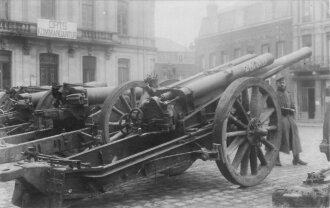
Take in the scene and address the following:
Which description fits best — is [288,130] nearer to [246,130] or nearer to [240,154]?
[246,130]

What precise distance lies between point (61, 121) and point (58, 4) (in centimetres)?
1983

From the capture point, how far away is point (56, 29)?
82.7ft

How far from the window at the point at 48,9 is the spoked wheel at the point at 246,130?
2041cm

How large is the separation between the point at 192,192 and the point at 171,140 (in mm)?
784

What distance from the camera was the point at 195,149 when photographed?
20.7ft

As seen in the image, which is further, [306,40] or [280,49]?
[280,49]

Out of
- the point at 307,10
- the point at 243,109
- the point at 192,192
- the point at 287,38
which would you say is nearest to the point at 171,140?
the point at 192,192

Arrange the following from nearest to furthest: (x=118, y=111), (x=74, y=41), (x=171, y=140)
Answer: (x=171, y=140) → (x=118, y=111) → (x=74, y=41)

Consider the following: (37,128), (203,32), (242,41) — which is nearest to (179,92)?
(37,128)

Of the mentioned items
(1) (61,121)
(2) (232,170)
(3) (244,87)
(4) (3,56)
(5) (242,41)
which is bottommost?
(2) (232,170)

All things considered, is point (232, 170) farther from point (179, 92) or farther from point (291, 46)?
point (291, 46)

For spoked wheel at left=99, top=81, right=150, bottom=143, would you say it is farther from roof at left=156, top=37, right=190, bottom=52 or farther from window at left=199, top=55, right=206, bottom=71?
roof at left=156, top=37, right=190, bottom=52

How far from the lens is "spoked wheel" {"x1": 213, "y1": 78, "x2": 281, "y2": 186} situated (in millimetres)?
6121

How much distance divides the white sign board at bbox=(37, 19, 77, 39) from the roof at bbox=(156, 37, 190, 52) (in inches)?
1274
